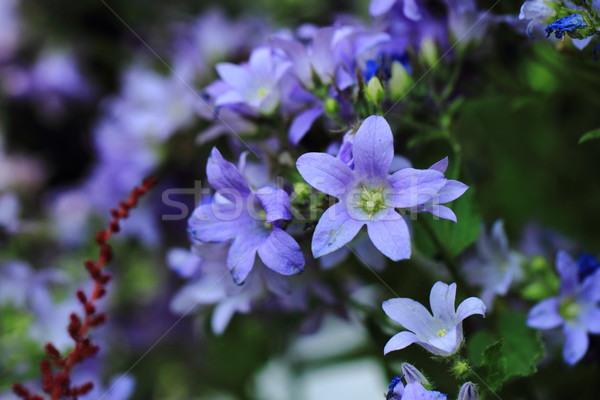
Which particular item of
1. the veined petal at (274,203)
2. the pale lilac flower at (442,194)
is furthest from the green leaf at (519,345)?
the veined petal at (274,203)

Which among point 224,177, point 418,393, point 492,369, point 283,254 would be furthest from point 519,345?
point 224,177

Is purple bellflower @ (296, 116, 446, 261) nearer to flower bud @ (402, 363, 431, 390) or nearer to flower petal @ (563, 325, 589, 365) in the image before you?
flower bud @ (402, 363, 431, 390)

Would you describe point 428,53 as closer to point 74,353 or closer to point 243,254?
point 243,254

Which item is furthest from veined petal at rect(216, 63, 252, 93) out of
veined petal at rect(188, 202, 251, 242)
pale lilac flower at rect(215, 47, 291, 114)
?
veined petal at rect(188, 202, 251, 242)

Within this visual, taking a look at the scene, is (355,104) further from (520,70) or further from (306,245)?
(520,70)

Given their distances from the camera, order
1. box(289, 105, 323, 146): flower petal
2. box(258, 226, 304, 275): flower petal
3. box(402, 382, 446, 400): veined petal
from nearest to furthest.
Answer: box(402, 382, 446, 400): veined petal
box(258, 226, 304, 275): flower petal
box(289, 105, 323, 146): flower petal

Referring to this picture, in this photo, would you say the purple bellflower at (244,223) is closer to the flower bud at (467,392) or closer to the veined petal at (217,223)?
the veined petal at (217,223)
